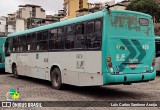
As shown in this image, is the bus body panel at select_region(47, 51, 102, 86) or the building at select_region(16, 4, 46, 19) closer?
the bus body panel at select_region(47, 51, 102, 86)

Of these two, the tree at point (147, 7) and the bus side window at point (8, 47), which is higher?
the tree at point (147, 7)

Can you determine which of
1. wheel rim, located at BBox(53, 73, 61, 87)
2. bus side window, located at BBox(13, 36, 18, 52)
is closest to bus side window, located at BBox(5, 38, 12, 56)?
bus side window, located at BBox(13, 36, 18, 52)

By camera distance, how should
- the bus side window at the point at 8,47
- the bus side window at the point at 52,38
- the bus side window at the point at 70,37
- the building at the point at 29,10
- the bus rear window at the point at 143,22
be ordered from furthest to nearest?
1. the building at the point at 29,10
2. the bus side window at the point at 8,47
3. the bus side window at the point at 52,38
4. the bus side window at the point at 70,37
5. the bus rear window at the point at 143,22

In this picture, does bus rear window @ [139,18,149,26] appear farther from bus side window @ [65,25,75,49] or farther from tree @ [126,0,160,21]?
tree @ [126,0,160,21]

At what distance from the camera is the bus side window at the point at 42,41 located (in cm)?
1435

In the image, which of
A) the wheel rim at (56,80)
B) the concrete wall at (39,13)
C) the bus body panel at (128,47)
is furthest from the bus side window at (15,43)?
the concrete wall at (39,13)

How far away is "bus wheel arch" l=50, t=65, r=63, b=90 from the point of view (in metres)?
13.1

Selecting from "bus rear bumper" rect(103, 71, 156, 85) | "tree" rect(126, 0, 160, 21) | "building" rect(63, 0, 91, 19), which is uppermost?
"building" rect(63, 0, 91, 19)

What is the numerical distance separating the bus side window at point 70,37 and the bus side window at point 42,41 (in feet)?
6.77

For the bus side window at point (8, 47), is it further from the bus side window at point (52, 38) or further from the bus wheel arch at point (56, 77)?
the bus wheel arch at point (56, 77)

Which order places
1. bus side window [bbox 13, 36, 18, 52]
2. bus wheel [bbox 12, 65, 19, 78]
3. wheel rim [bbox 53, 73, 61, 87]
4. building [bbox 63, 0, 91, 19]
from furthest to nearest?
building [bbox 63, 0, 91, 19]
bus wheel [bbox 12, 65, 19, 78]
bus side window [bbox 13, 36, 18, 52]
wheel rim [bbox 53, 73, 61, 87]

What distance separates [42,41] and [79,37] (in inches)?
141

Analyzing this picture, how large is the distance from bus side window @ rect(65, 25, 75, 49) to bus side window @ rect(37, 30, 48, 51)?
2.06 m

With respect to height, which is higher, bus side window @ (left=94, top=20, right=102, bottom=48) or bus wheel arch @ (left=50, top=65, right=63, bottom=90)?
bus side window @ (left=94, top=20, right=102, bottom=48)
